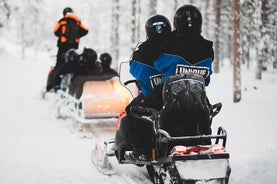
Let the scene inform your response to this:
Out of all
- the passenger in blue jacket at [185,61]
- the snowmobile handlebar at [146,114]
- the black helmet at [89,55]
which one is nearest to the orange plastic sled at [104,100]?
the black helmet at [89,55]

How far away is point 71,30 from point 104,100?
13.7 ft

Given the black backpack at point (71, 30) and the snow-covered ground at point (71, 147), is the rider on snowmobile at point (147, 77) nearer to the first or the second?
the snow-covered ground at point (71, 147)

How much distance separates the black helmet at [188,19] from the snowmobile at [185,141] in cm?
63

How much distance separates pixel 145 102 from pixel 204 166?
139 centimetres

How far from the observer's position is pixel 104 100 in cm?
839

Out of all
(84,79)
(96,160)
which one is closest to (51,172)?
(96,160)

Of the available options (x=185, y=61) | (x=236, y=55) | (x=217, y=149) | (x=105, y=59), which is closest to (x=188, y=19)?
(x=185, y=61)

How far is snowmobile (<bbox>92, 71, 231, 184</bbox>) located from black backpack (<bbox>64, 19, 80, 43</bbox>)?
7313 millimetres

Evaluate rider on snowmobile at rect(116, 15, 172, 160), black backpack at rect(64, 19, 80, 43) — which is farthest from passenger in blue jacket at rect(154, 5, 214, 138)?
black backpack at rect(64, 19, 80, 43)

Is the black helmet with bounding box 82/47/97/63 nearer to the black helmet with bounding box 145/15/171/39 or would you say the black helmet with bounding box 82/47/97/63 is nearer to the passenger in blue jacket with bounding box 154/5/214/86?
the black helmet with bounding box 145/15/171/39

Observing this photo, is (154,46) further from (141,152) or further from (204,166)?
(204,166)

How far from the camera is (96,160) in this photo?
20.4 ft

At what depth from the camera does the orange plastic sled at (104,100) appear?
8.35m

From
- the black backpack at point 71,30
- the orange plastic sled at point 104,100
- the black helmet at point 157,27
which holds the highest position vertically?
the black backpack at point 71,30
